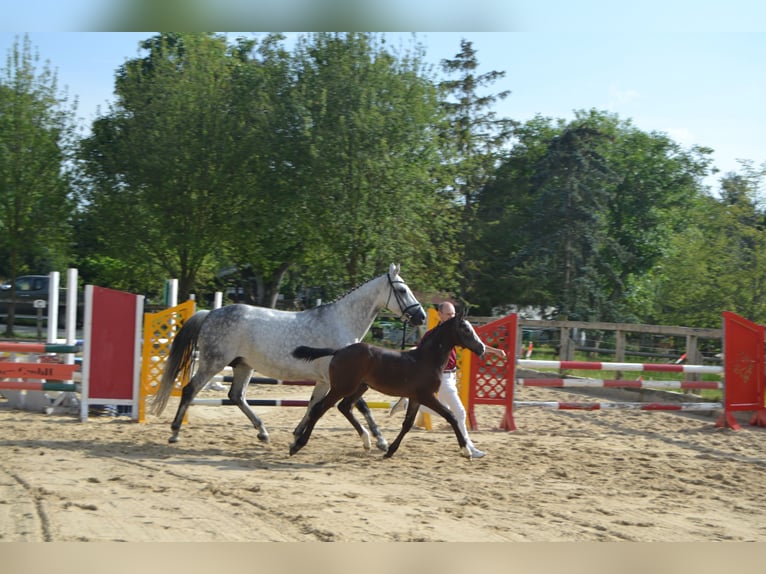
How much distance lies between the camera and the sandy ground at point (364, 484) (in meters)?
4.99

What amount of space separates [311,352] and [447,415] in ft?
4.56

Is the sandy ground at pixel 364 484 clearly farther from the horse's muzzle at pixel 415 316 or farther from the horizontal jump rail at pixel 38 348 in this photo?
the horse's muzzle at pixel 415 316

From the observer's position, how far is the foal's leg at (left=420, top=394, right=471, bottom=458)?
7496mm

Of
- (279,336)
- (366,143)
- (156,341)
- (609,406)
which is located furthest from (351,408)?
(366,143)

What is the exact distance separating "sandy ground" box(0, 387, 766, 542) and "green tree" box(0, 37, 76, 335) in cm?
1603

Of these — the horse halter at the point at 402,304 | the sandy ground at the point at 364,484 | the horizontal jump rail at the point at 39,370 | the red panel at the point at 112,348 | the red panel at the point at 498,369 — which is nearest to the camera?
the sandy ground at the point at 364,484

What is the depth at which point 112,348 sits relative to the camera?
9.27 metres

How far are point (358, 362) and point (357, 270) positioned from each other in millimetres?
14977

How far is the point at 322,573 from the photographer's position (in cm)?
367

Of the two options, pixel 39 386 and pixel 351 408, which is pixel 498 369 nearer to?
pixel 351 408

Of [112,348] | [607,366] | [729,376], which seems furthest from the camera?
[729,376]

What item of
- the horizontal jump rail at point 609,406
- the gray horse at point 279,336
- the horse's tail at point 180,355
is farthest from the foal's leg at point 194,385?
the horizontal jump rail at point 609,406

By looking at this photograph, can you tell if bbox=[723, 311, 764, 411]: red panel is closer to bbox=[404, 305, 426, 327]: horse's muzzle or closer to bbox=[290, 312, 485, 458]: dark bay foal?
bbox=[404, 305, 426, 327]: horse's muzzle

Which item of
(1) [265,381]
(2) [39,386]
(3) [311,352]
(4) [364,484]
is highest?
(3) [311,352]
